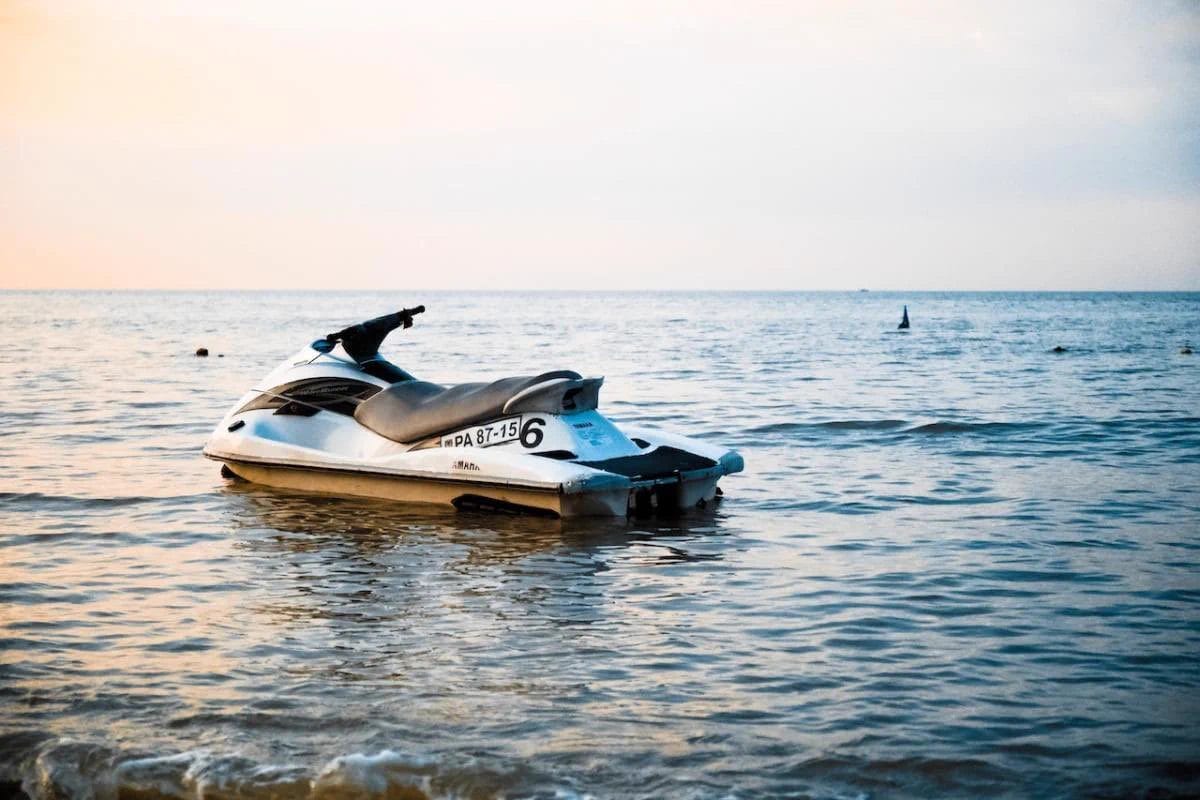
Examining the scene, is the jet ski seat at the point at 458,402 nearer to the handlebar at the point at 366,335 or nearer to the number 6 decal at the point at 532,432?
the number 6 decal at the point at 532,432

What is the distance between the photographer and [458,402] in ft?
36.4

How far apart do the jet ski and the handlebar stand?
13mm

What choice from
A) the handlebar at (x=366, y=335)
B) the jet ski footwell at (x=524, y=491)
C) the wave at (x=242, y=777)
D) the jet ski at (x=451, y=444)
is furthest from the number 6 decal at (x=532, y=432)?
the wave at (x=242, y=777)

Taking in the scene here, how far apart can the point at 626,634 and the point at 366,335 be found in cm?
610

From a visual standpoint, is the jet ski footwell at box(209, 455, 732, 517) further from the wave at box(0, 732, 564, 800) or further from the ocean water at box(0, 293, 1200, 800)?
the wave at box(0, 732, 564, 800)

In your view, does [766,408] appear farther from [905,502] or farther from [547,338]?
Answer: [547,338]

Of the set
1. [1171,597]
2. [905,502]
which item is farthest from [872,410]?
[1171,597]

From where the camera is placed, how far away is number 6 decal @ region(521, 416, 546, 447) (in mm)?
10656

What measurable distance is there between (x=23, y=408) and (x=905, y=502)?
1471cm

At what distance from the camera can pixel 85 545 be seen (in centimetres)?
984

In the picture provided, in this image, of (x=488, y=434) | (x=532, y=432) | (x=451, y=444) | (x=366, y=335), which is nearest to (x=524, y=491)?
(x=532, y=432)

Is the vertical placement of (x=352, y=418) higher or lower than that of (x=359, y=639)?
higher

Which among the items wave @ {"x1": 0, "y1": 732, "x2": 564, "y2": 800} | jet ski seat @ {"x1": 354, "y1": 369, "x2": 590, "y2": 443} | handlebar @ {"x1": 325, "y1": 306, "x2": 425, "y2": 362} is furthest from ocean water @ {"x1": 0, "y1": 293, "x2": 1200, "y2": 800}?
handlebar @ {"x1": 325, "y1": 306, "x2": 425, "y2": 362}

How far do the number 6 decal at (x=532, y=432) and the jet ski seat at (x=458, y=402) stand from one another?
0.33 feet
